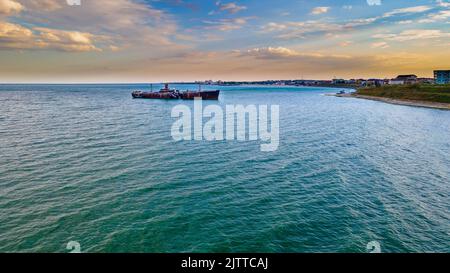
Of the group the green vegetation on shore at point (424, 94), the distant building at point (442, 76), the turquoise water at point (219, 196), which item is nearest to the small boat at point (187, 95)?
the green vegetation on shore at point (424, 94)

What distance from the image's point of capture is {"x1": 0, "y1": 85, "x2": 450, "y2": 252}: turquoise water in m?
17.1

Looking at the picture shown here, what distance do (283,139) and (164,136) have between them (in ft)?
60.9

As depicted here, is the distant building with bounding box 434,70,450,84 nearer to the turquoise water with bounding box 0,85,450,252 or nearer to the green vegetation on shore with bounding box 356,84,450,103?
the green vegetation on shore with bounding box 356,84,450,103

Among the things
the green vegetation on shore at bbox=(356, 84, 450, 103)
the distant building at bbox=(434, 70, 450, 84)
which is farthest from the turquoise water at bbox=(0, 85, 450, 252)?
the distant building at bbox=(434, 70, 450, 84)

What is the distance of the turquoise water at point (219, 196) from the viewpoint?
56.0 ft

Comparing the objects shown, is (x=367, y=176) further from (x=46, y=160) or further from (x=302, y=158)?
(x=46, y=160)

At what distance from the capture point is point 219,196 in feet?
75.8

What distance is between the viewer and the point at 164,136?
46.9m

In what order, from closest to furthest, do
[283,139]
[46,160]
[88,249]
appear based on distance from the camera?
[88,249]
[46,160]
[283,139]

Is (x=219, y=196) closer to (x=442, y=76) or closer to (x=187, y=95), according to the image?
(x=187, y=95)

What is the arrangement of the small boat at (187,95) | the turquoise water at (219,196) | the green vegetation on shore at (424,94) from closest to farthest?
the turquoise water at (219,196) → the green vegetation on shore at (424,94) → the small boat at (187,95)

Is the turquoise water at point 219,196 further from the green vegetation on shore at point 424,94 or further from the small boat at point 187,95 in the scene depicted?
the small boat at point 187,95

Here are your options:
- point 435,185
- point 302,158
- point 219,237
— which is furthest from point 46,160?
point 435,185

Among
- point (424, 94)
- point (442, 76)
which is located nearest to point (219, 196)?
point (424, 94)
